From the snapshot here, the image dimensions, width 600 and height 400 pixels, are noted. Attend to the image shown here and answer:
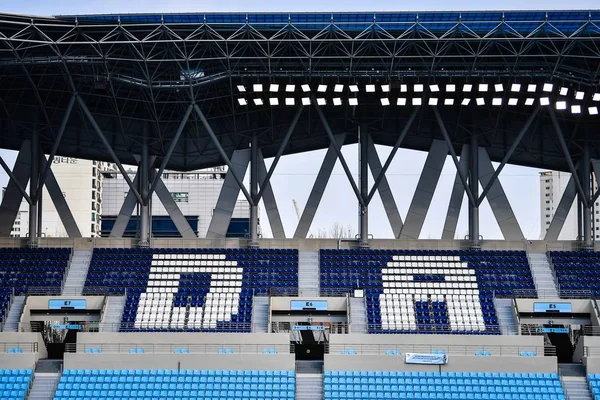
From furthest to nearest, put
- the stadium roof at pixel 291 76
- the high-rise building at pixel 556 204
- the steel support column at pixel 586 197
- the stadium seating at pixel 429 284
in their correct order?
the high-rise building at pixel 556 204, the steel support column at pixel 586 197, the stadium seating at pixel 429 284, the stadium roof at pixel 291 76

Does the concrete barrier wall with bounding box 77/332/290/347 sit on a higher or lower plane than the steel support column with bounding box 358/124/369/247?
lower

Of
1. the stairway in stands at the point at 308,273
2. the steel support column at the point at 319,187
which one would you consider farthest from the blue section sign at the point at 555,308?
the steel support column at the point at 319,187

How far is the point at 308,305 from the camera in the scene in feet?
152

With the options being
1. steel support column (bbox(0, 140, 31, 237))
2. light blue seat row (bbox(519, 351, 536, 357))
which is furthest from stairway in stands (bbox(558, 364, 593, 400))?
steel support column (bbox(0, 140, 31, 237))

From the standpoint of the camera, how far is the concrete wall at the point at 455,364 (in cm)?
4034

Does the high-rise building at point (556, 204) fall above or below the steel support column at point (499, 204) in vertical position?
above

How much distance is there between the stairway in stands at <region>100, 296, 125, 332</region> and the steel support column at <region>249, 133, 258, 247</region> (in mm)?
8037

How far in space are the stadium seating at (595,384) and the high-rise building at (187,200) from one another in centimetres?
6772

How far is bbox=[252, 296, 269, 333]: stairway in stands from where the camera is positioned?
44594 mm

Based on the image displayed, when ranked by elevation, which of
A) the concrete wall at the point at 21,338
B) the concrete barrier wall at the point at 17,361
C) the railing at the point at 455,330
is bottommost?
the concrete barrier wall at the point at 17,361

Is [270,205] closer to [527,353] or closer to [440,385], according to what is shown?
[440,385]

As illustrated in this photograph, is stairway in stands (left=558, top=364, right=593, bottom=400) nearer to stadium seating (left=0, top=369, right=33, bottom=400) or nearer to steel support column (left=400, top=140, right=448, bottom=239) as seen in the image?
steel support column (left=400, top=140, right=448, bottom=239)

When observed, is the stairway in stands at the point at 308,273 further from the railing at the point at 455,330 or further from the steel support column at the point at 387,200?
the steel support column at the point at 387,200

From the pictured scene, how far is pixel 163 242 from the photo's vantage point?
170 ft
